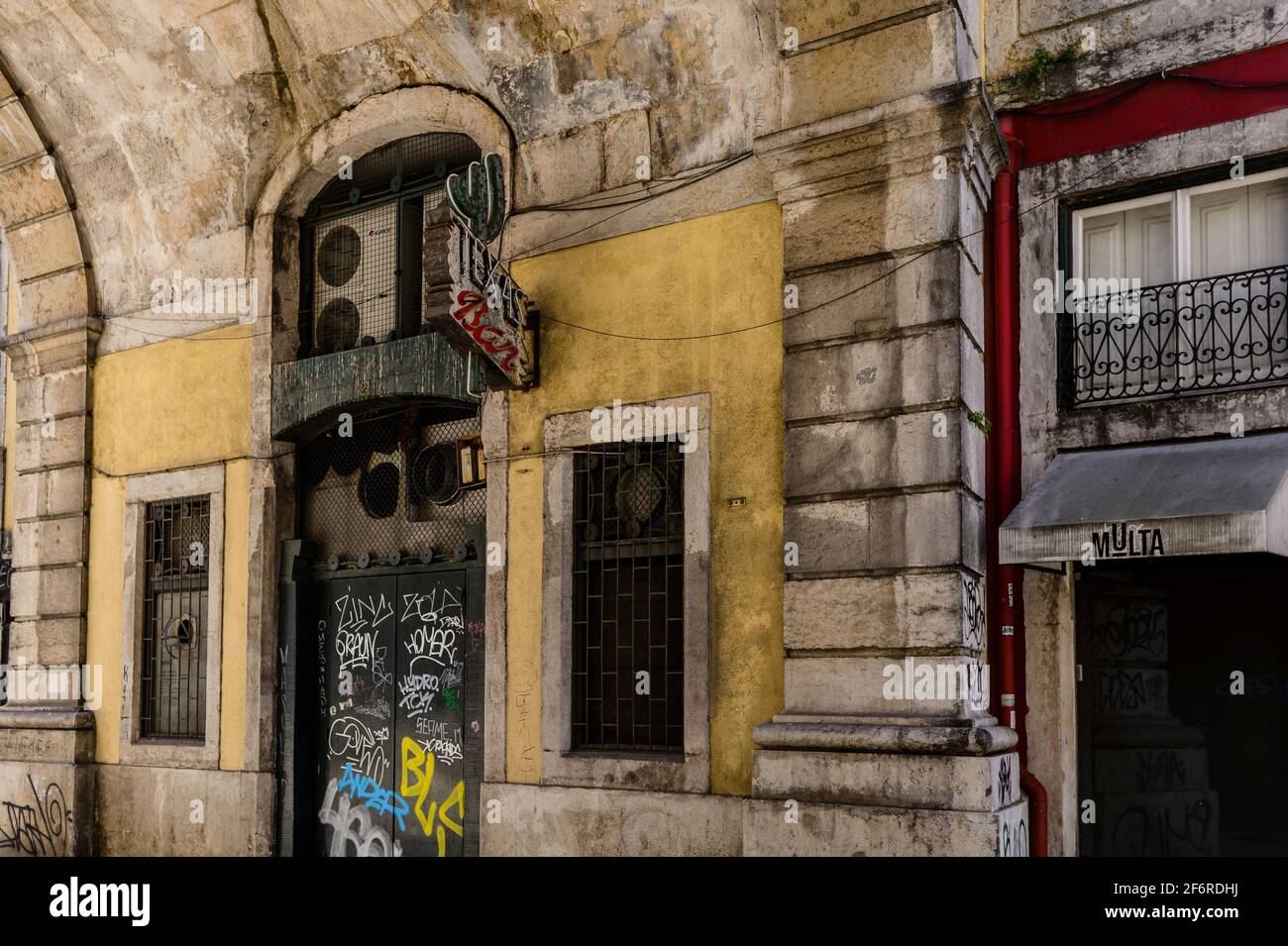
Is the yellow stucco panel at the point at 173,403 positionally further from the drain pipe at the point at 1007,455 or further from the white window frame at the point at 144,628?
the drain pipe at the point at 1007,455

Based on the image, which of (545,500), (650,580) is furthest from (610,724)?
(545,500)

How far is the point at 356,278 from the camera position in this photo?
37.0 feet

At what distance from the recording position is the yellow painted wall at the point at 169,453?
11.3 m

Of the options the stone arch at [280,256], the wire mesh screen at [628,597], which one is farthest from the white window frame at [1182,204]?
the stone arch at [280,256]

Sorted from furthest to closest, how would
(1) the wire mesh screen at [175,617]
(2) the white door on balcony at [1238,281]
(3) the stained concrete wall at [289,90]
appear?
(1) the wire mesh screen at [175,617]
(3) the stained concrete wall at [289,90]
(2) the white door on balcony at [1238,281]

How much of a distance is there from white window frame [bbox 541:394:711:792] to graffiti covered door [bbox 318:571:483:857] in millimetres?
974

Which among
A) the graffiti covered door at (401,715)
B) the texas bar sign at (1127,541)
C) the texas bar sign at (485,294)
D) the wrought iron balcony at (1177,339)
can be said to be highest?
the texas bar sign at (485,294)

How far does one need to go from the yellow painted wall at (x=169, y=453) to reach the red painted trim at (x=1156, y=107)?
22.4 ft

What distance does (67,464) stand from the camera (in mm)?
12727

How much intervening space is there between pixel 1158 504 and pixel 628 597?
3540mm

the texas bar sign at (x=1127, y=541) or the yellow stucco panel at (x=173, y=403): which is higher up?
the yellow stucco panel at (x=173, y=403)

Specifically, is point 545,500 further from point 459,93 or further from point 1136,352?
point 1136,352

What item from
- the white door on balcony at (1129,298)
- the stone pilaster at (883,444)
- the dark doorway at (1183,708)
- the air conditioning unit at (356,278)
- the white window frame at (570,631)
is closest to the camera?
the stone pilaster at (883,444)

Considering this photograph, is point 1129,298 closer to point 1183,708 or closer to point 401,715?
point 1183,708
